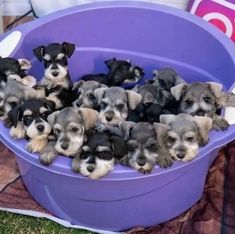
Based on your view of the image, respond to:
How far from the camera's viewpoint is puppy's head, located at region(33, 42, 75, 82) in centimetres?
184

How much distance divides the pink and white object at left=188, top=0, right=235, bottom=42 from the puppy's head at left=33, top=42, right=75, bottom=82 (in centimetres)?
80

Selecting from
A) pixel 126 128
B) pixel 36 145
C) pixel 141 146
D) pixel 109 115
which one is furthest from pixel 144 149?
pixel 36 145

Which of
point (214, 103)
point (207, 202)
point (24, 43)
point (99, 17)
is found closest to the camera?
point (214, 103)

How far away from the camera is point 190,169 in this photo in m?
1.63

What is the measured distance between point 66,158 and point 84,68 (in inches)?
34.6

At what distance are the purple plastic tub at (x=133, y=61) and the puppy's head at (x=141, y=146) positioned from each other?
3 centimetres

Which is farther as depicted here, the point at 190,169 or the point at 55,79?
the point at 55,79

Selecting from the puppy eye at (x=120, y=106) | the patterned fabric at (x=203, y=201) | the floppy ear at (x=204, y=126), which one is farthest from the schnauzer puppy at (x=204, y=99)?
the patterned fabric at (x=203, y=201)

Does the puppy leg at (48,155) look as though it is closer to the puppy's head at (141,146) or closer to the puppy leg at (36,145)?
the puppy leg at (36,145)

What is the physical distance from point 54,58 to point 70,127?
1.38 feet

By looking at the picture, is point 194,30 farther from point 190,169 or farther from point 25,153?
point 25,153

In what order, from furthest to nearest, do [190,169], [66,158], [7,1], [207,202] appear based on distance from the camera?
1. [7,1]
2. [207,202]
3. [190,169]
4. [66,158]

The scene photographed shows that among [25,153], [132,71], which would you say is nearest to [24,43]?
[132,71]

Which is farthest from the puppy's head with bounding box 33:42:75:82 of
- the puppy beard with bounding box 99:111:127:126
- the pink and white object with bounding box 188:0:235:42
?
the pink and white object with bounding box 188:0:235:42
